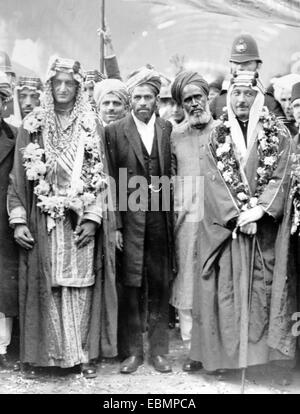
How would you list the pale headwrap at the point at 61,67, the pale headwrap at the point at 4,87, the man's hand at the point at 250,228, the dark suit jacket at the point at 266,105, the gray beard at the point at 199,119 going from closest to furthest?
1. the man's hand at the point at 250,228
2. the pale headwrap at the point at 61,67
3. the pale headwrap at the point at 4,87
4. the gray beard at the point at 199,119
5. the dark suit jacket at the point at 266,105

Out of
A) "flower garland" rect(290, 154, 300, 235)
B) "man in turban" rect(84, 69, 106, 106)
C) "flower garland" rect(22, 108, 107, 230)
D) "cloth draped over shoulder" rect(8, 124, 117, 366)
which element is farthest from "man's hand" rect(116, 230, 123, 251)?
"man in turban" rect(84, 69, 106, 106)

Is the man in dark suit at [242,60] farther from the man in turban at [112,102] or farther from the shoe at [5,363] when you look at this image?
the shoe at [5,363]

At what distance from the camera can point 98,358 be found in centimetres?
566

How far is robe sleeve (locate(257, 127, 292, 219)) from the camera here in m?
5.02

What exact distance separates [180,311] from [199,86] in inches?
76.2

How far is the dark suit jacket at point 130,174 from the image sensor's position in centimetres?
534

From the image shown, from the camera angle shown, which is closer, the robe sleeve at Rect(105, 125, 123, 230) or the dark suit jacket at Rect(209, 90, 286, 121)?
the robe sleeve at Rect(105, 125, 123, 230)

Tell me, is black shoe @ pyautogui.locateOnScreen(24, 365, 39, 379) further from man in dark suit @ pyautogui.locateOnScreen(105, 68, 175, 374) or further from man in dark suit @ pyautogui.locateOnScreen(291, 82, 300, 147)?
man in dark suit @ pyautogui.locateOnScreen(291, 82, 300, 147)

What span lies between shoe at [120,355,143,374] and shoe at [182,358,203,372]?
390 millimetres

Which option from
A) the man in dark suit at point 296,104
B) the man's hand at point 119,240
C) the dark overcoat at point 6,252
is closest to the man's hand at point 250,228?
the man in dark suit at point 296,104

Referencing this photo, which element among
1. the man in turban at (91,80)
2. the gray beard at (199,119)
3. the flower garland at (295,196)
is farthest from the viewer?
the man in turban at (91,80)

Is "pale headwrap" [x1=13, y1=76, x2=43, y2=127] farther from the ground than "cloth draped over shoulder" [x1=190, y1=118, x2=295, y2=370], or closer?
farther from the ground

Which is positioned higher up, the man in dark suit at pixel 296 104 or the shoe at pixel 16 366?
the man in dark suit at pixel 296 104
